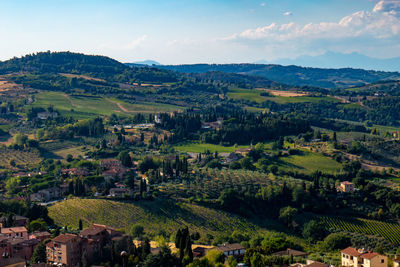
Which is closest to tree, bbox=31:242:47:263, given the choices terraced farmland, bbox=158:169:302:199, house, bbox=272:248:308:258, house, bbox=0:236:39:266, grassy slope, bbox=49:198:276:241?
house, bbox=0:236:39:266

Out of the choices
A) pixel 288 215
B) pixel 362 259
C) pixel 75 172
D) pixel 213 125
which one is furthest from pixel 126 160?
pixel 362 259

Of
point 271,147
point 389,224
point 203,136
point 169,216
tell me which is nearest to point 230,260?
point 169,216

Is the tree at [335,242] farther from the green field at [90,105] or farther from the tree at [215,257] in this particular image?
the green field at [90,105]

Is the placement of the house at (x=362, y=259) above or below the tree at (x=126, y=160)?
above

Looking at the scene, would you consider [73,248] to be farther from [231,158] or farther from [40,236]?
[231,158]

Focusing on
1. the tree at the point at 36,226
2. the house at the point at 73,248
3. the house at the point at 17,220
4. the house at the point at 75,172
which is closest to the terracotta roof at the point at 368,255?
the house at the point at 73,248

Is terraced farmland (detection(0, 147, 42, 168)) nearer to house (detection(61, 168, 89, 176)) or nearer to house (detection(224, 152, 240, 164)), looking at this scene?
house (detection(61, 168, 89, 176))

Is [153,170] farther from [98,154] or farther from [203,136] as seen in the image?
[203,136]
